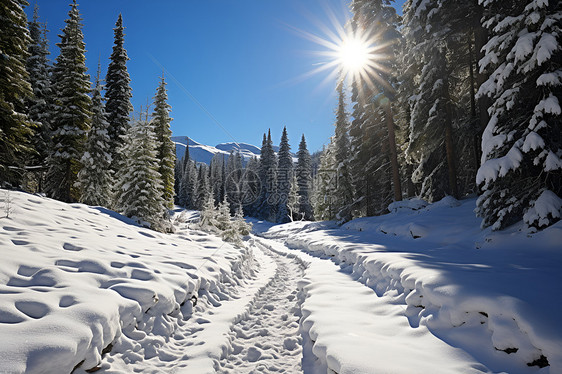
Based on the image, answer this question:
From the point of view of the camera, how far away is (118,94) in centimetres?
2459

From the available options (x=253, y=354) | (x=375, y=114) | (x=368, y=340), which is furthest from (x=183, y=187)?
(x=368, y=340)

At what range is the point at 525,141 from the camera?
7.13 metres

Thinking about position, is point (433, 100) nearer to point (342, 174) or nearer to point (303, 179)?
point (342, 174)

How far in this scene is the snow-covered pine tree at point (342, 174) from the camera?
27844 millimetres

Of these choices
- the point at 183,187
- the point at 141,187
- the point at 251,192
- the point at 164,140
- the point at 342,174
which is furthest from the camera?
the point at 183,187

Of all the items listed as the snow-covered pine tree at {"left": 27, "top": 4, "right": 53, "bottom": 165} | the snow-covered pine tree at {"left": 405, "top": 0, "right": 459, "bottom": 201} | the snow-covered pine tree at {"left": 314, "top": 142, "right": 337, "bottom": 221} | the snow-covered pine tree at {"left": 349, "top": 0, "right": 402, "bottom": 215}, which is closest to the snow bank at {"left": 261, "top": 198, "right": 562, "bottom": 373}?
the snow-covered pine tree at {"left": 405, "top": 0, "right": 459, "bottom": 201}

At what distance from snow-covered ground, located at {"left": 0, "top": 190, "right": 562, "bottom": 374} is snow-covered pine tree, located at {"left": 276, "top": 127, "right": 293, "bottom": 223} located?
1863 inches

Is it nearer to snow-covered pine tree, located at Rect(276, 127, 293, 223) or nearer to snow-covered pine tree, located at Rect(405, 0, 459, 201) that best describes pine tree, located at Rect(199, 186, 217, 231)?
snow-covered pine tree, located at Rect(405, 0, 459, 201)

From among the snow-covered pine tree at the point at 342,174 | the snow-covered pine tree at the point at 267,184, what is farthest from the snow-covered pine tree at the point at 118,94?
the snow-covered pine tree at the point at 267,184

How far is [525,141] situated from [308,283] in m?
7.20

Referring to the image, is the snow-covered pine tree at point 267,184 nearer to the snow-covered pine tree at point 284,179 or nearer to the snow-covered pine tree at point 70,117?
the snow-covered pine tree at point 284,179

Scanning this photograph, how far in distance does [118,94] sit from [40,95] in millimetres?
6282

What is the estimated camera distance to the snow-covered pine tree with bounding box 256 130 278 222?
57.8 metres

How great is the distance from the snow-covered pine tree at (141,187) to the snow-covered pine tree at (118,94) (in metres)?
9.52
